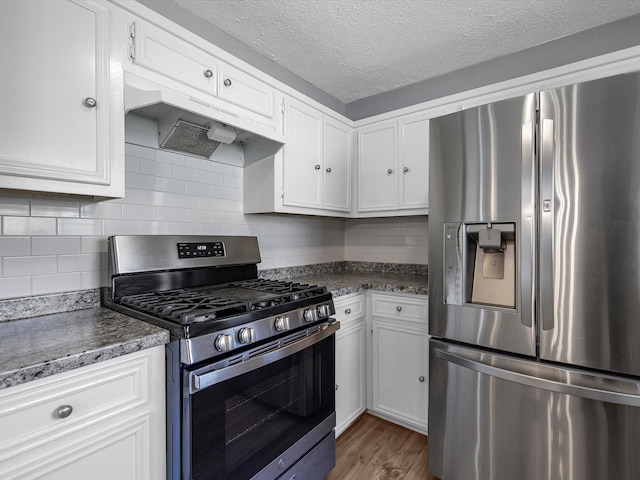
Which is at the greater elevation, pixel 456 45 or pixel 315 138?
pixel 456 45

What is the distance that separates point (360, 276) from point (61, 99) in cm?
211

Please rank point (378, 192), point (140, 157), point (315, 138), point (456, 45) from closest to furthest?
1. point (140, 157)
2. point (456, 45)
3. point (315, 138)
4. point (378, 192)

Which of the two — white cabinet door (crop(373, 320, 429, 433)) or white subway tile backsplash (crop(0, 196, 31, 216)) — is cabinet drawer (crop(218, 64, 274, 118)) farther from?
white cabinet door (crop(373, 320, 429, 433))

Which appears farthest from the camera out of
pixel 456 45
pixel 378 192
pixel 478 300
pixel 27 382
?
pixel 378 192

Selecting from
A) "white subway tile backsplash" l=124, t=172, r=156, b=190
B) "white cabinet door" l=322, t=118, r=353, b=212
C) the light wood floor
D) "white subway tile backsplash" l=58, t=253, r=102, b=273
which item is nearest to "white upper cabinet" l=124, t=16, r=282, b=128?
"white subway tile backsplash" l=124, t=172, r=156, b=190

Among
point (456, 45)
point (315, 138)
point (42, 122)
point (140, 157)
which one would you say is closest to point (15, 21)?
point (42, 122)

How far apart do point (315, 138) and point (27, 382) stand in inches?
76.9

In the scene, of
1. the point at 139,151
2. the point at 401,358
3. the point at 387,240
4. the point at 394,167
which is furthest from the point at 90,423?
the point at 387,240

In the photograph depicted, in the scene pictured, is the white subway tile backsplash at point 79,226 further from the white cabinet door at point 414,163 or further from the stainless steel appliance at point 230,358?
the white cabinet door at point 414,163

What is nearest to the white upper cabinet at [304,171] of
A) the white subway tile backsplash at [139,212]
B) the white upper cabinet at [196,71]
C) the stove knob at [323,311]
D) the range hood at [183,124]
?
the range hood at [183,124]

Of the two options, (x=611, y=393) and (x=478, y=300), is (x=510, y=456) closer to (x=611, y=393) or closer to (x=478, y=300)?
(x=611, y=393)

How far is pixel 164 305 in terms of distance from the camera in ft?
4.12

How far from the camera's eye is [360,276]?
266 centimetres

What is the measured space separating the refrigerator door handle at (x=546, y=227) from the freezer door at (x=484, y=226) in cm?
4
